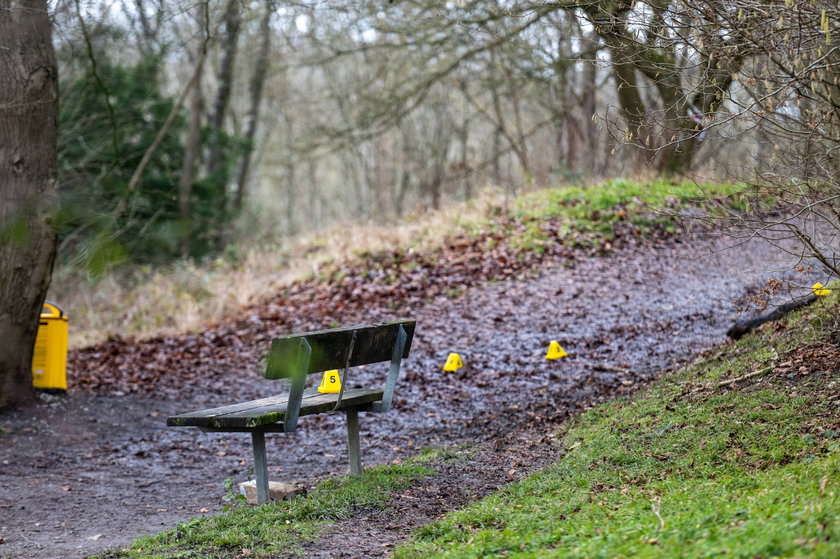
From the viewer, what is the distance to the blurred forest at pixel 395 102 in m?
4.78

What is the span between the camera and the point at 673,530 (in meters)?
3.24

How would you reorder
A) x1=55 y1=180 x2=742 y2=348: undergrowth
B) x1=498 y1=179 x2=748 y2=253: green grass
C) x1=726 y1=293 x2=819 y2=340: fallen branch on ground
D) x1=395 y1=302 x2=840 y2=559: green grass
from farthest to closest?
x1=55 y1=180 x2=742 y2=348: undergrowth
x1=498 y1=179 x2=748 y2=253: green grass
x1=726 y1=293 x2=819 y2=340: fallen branch on ground
x1=395 y1=302 x2=840 y2=559: green grass

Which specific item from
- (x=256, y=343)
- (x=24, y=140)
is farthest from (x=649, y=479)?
(x=256, y=343)

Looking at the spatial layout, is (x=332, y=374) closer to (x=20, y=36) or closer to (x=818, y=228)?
(x=818, y=228)

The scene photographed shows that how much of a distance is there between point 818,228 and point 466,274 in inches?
261

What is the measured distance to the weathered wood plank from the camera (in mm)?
4816

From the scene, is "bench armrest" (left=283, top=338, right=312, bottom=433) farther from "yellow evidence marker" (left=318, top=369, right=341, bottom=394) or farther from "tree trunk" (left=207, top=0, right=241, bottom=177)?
"tree trunk" (left=207, top=0, right=241, bottom=177)

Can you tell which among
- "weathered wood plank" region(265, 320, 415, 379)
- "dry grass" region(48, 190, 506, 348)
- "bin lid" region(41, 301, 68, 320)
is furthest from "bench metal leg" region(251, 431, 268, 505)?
"dry grass" region(48, 190, 506, 348)

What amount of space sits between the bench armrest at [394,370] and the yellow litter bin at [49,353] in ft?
15.6

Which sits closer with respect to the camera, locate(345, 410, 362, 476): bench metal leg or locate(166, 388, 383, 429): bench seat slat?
locate(166, 388, 383, 429): bench seat slat

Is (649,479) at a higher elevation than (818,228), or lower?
lower

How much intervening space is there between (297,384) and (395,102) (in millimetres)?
10257

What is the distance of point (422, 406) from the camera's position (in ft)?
26.6

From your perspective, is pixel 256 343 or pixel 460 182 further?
pixel 460 182
